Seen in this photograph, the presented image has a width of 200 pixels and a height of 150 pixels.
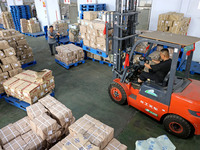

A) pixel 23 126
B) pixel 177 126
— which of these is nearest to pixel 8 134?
pixel 23 126

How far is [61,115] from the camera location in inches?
123

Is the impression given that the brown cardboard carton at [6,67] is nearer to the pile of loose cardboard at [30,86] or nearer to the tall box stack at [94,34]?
the pile of loose cardboard at [30,86]

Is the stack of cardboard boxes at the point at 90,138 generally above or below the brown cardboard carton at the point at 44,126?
→ above

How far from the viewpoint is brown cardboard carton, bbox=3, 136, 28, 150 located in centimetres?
262

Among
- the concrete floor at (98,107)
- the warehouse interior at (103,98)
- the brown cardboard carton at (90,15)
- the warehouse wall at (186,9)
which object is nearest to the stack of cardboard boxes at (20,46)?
the warehouse interior at (103,98)

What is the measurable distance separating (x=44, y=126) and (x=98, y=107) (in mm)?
2172

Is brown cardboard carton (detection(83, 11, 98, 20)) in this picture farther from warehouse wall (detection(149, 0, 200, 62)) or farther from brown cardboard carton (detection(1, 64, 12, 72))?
brown cardboard carton (detection(1, 64, 12, 72))

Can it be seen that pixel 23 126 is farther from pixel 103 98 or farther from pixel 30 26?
pixel 30 26

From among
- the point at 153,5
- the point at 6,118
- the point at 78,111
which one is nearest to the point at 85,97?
the point at 78,111

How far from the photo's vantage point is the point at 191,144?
3494 millimetres

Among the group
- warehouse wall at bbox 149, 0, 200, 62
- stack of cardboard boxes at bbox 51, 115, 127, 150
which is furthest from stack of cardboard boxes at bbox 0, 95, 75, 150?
warehouse wall at bbox 149, 0, 200, 62

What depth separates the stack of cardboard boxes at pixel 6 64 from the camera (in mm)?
5234

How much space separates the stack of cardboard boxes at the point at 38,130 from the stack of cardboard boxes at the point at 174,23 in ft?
18.0

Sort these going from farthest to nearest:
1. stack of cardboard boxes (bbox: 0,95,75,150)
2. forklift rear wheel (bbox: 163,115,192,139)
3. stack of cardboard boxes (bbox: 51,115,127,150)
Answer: forklift rear wheel (bbox: 163,115,192,139) → stack of cardboard boxes (bbox: 0,95,75,150) → stack of cardboard boxes (bbox: 51,115,127,150)
